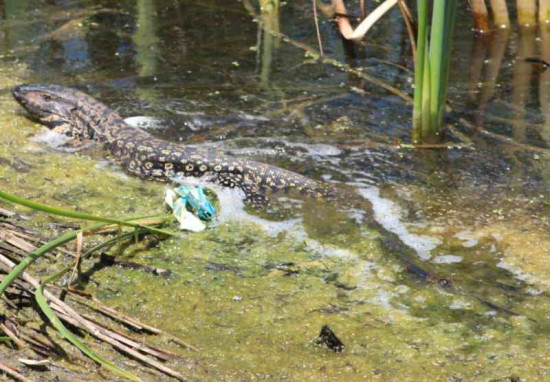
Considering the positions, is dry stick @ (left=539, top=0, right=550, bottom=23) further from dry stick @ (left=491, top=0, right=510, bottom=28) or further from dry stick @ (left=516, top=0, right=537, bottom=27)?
dry stick @ (left=491, top=0, right=510, bottom=28)

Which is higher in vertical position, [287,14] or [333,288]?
[287,14]

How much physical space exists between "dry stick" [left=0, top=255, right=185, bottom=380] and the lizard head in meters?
4.04

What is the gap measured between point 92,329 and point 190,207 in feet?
7.11

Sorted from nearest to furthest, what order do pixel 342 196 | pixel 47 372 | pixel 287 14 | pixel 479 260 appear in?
pixel 47 372 < pixel 479 260 < pixel 342 196 < pixel 287 14

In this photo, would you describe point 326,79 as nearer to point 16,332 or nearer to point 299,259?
point 299,259

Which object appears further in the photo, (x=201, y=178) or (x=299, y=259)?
(x=201, y=178)

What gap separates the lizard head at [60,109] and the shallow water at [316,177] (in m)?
0.18

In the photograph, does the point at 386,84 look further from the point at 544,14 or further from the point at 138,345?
the point at 138,345

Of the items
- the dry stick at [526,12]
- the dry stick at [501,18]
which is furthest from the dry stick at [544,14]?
the dry stick at [501,18]

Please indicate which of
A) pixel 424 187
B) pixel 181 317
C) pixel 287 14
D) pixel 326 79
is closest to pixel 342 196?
pixel 424 187

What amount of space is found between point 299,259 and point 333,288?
0.50 meters

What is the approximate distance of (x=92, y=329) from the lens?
4.45m

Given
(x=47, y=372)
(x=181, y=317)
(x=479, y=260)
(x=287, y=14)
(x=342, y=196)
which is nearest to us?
(x=47, y=372)

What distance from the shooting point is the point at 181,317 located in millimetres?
5078
